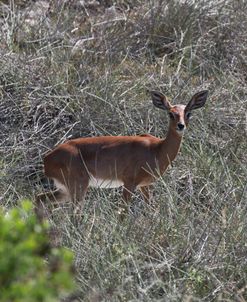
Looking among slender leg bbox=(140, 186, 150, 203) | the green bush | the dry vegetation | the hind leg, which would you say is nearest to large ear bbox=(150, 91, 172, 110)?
the dry vegetation

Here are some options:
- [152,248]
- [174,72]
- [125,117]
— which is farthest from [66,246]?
[174,72]

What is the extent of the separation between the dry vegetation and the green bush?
191 cm

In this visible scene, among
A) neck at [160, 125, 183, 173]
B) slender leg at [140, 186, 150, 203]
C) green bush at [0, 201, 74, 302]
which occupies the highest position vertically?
green bush at [0, 201, 74, 302]

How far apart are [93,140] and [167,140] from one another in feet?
2.19

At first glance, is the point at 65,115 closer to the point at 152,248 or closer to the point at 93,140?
the point at 93,140

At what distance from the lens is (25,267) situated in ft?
12.4

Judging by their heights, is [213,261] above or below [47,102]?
above

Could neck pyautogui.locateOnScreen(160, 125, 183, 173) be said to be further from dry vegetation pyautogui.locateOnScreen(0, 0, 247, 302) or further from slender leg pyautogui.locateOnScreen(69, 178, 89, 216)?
slender leg pyautogui.locateOnScreen(69, 178, 89, 216)

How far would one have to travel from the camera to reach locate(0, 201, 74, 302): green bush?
12.2ft

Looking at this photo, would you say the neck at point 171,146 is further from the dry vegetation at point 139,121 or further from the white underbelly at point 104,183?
the white underbelly at point 104,183

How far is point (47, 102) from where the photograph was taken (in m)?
11.5

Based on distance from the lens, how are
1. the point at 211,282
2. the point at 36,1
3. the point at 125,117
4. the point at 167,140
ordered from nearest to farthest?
the point at 211,282 → the point at 167,140 → the point at 125,117 → the point at 36,1

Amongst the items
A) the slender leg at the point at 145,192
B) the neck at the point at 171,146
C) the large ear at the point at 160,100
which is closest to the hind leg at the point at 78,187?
the slender leg at the point at 145,192

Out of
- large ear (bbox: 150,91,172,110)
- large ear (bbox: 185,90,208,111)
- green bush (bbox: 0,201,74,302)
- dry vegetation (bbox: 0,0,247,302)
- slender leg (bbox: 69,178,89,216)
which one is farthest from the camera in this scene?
large ear (bbox: 150,91,172,110)
